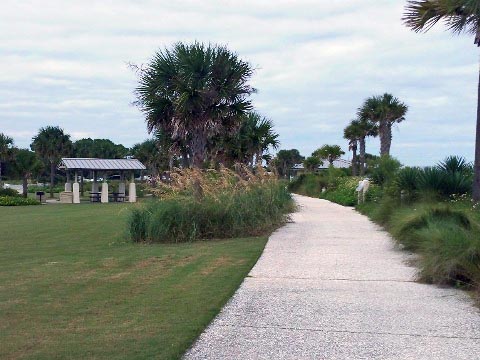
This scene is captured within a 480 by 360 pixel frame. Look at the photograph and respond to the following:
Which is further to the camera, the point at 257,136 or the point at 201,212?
the point at 257,136

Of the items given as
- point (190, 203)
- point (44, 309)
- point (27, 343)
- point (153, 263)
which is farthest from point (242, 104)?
point (27, 343)

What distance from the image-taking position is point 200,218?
1698 cm

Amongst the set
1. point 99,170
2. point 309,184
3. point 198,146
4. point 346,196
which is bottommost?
point 346,196

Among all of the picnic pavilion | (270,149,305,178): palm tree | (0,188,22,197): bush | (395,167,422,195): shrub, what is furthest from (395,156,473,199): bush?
(270,149,305,178): palm tree

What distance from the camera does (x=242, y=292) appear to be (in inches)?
373

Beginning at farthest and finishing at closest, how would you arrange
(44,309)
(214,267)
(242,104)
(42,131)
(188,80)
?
(42,131) < (242,104) < (188,80) < (214,267) < (44,309)

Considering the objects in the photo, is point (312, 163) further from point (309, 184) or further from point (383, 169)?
point (383, 169)

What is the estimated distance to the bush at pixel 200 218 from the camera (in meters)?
16.6

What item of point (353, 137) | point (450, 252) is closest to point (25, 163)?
point (353, 137)

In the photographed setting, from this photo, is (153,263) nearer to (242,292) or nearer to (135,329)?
(242,292)

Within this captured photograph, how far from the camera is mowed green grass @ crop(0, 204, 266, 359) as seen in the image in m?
6.51

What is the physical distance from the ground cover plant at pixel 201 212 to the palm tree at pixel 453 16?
17.8 feet

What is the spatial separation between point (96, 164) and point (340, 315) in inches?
1719

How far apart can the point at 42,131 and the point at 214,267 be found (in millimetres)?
59607
